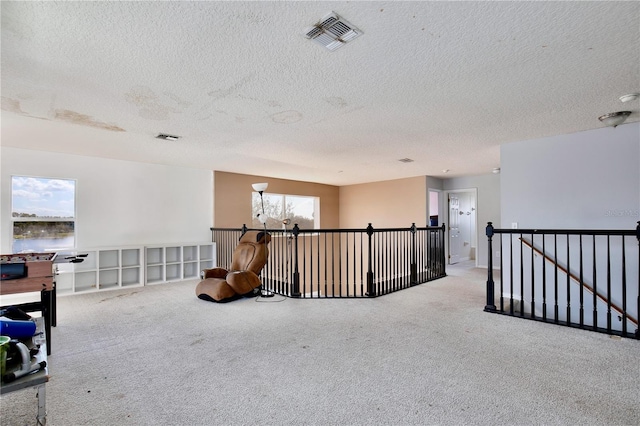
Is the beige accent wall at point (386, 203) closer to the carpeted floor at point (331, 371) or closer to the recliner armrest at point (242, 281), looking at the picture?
the carpeted floor at point (331, 371)

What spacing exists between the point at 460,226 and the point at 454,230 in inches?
19.5

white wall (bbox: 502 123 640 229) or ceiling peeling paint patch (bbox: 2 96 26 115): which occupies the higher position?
ceiling peeling paint patch (bbox: 2 96 26 115)

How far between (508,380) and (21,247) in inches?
252

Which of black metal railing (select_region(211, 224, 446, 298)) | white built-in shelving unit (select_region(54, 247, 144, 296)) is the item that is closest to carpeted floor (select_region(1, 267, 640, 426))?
black metal railing (select_region(211, 224, 446, 298))

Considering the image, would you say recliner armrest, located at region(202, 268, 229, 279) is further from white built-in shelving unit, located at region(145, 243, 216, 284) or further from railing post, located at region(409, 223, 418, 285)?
railing post, located at region(409, 223, 418, 285)

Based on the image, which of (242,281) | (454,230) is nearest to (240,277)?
(242,281)

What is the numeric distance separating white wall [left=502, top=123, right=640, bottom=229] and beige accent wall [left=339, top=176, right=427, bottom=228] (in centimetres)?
308

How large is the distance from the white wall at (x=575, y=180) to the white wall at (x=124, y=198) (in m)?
5.72

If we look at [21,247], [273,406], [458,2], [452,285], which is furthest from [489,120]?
[21,247]

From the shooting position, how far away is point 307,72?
238 cm

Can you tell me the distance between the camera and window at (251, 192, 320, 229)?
25.4 feet

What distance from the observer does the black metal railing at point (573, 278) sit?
11.4 ft

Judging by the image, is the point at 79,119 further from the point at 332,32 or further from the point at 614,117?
the point at 614,117

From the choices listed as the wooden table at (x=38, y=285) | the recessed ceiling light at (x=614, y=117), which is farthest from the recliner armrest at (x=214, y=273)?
the recessed ceiling light at (x=614, y=117)
